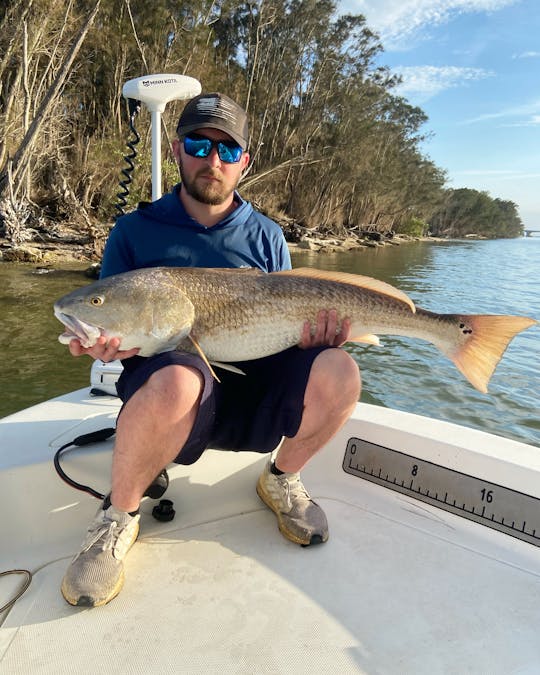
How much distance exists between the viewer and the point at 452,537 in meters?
2.48

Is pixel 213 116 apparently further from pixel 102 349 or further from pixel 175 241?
pixel 102 349

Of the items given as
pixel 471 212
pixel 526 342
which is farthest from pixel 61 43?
pixel 471 212

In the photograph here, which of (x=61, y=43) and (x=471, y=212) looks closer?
(x=61, y=43)

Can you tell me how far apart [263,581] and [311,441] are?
684mm

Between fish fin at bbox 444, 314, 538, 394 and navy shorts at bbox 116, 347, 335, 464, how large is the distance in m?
0.75

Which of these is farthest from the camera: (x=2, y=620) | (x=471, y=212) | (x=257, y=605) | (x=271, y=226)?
(x=471, y=212)

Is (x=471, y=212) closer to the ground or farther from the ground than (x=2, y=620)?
farther from the ground

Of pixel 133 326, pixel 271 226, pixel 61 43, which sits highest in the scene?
pixel 61 43

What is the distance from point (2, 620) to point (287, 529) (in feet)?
4.14

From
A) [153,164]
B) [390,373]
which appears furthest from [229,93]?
[153,164]

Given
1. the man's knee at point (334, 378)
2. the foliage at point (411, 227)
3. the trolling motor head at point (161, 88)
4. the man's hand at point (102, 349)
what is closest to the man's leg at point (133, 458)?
the man's hand at point (102, 349)

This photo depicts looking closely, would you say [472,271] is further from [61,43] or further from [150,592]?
[150,592]

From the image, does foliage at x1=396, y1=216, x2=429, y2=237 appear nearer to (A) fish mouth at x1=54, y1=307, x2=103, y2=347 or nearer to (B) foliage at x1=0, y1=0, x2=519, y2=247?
(B) foliage at x1=0, y1=0, x2=519, y2=247

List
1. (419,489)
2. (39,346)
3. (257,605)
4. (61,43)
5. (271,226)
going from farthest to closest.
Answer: (61,43) < (39,346) < (271,226) < (419,489) < (257,605)
